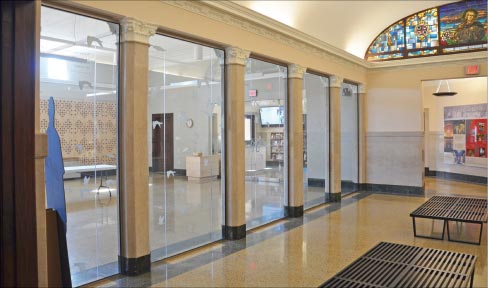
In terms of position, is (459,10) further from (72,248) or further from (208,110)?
(72,248)

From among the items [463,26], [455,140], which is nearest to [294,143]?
[463,26]

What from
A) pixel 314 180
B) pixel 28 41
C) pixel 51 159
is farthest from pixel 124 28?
pixel 314 180

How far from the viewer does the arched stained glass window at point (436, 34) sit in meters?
9.41

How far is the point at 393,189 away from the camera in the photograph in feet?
34.8

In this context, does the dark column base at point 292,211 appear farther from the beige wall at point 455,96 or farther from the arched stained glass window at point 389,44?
the beige wall at point 455,96

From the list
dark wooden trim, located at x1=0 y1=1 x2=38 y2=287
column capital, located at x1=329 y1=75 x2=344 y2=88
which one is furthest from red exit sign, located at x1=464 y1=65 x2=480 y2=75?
dark wooden trim, located at x1=0 y1=1 x2=38 y2=287

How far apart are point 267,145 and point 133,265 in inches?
158

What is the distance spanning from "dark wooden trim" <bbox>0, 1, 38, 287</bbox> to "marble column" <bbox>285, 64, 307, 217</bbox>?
6.34 metres

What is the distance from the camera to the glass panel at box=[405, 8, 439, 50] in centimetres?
996

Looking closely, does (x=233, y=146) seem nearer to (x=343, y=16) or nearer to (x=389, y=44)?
(x=343, y=16)

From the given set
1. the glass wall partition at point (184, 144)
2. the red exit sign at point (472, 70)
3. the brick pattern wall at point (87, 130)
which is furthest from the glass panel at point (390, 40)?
the brick pattern wall at point (87, 130)

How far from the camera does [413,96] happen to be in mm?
10367

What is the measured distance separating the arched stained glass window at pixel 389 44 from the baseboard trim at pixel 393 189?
3624 mm

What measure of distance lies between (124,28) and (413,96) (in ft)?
27.8
